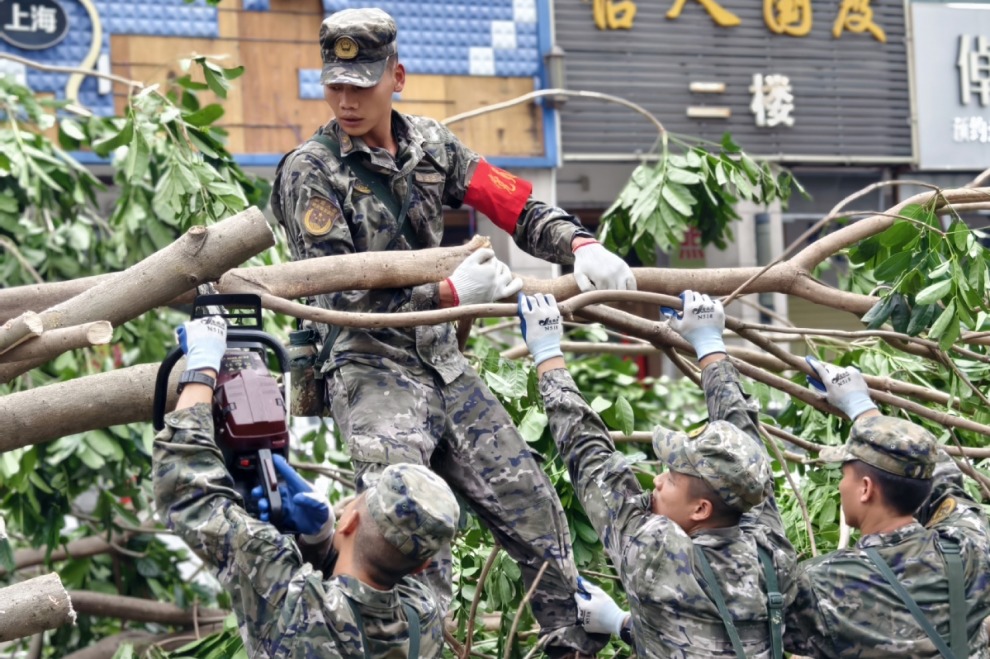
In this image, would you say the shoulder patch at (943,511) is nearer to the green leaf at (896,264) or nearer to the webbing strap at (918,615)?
the webbing strap at (918,615)

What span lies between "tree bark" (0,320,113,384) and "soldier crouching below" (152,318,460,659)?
72 cm

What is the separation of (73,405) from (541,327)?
1.35 m

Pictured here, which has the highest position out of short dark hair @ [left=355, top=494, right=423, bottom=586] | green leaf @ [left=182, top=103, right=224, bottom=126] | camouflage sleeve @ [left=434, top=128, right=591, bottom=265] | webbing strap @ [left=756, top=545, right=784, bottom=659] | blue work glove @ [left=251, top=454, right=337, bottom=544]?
green leaf @ [left=182, top=103, right=224, bottom=126]

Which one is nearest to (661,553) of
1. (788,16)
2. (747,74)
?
(747,74)

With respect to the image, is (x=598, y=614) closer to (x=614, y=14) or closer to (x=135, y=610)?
(x=135, y=610)

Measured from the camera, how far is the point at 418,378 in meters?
3.87

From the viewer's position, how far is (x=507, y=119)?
37.5 feet

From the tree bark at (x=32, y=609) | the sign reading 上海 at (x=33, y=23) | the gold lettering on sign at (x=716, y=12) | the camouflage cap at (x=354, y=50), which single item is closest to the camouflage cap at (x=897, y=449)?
the camouflage cap at (x=354, y=50)

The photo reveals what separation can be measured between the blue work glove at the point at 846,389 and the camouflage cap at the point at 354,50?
157 centimetres

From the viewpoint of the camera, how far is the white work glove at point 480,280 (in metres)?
3.79

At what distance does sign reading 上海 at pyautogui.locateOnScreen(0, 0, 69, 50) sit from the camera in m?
9.83

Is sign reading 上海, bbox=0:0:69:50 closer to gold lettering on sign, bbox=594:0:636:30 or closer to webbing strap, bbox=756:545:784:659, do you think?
gold lettering on sign, bbox=594:0:636:30

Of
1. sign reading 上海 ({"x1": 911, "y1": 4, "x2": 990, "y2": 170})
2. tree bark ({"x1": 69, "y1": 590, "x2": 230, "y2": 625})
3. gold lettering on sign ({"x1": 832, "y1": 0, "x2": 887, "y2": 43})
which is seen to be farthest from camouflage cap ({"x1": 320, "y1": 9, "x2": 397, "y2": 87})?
sign reading 上海 ({"x1": 911, "y1": 4, "x2": 990, "y2": 170})

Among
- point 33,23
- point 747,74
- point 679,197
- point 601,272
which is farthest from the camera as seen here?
point 747,74
